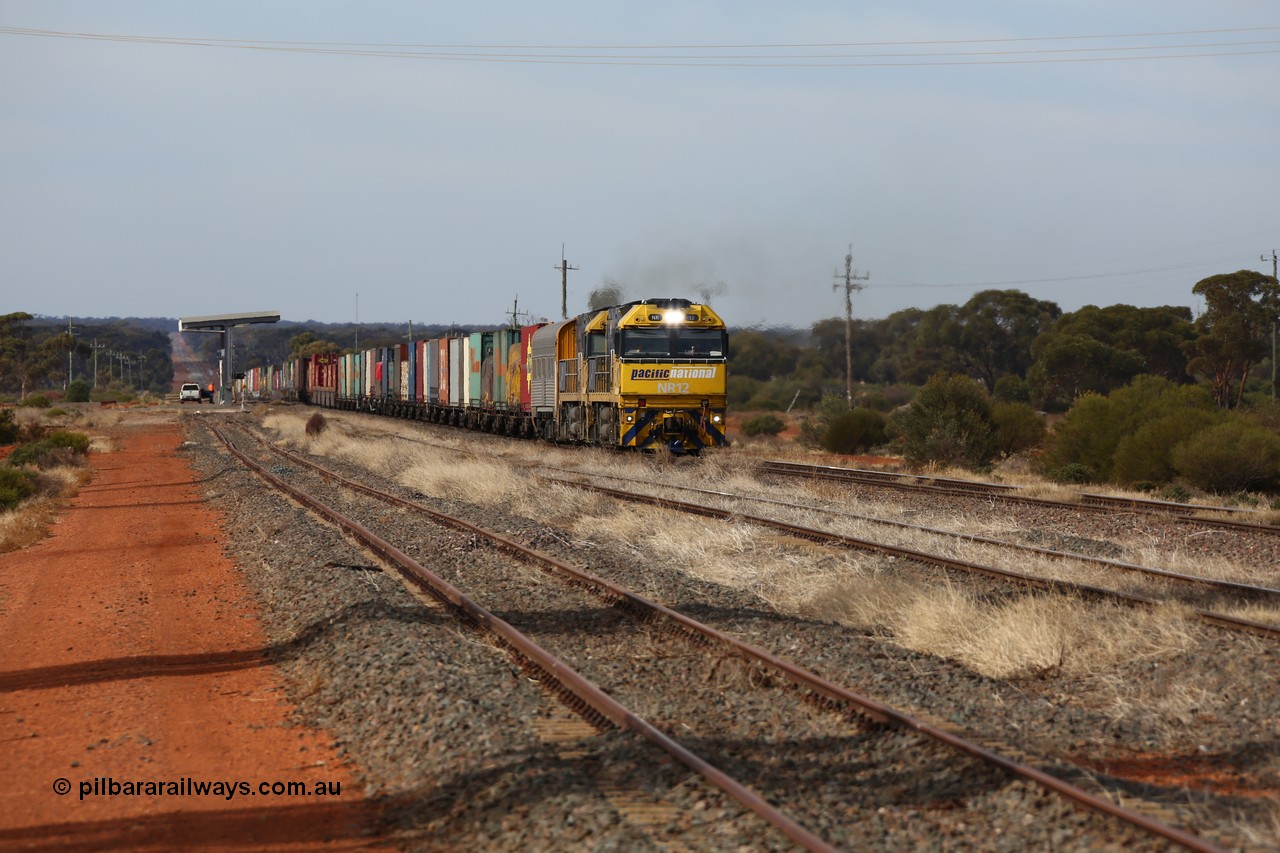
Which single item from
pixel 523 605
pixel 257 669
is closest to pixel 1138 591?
pixel 523 605

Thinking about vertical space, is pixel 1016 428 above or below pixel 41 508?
above

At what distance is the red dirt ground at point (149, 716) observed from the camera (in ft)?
17.8

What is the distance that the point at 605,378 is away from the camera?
26016mm

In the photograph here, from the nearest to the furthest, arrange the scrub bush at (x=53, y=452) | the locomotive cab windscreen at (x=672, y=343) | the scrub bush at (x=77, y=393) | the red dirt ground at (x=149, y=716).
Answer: the red dirt ground at (x=149, y=716)
the locomotive cab windscreen at (x=672, y=343)
the scrub bush at (x=53, y=452)
the scrub bush at (x=77, y=393)

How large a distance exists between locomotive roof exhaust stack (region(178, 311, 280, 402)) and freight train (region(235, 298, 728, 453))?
6463cm

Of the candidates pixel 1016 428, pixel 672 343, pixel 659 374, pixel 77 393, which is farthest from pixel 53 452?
pixel 77 393

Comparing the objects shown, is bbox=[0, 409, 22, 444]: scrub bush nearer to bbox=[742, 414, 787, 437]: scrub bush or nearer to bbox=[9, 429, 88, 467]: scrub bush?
bbox=[9, 429, 88, 467]: scrub bush

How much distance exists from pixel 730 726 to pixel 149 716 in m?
3.68

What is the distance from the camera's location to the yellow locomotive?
24438 millimetres

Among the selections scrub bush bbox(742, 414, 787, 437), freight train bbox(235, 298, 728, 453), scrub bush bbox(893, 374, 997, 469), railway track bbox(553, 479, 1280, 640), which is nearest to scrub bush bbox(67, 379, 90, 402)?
freight train bbox(235, 298, 728, 453)

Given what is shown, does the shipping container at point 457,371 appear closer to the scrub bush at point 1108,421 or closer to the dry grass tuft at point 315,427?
the dry grass tuft at point 315,427

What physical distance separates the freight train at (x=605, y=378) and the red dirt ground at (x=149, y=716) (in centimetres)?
1155

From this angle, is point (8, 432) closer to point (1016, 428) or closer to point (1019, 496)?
point (1016, 428)

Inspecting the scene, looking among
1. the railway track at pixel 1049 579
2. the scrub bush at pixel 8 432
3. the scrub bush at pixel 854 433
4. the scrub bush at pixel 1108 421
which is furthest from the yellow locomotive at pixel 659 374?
the scrub bush at pixel 8 432
